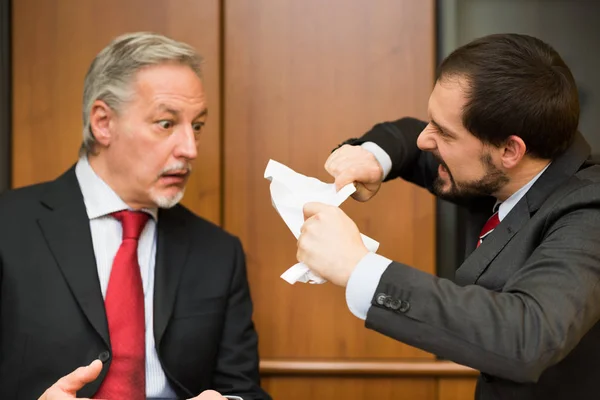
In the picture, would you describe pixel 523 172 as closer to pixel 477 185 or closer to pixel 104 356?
pixel 477 185

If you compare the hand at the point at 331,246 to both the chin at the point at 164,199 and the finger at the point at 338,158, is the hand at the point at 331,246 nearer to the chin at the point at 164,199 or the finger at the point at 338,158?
the finger at the point at 338,158

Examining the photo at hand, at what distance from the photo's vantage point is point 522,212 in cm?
153

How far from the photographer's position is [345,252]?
4.35ft

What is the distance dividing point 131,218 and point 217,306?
0.37 m

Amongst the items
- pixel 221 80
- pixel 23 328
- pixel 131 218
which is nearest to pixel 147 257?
pixel 131 218

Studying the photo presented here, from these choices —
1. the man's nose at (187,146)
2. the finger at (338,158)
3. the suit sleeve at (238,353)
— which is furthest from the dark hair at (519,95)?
the suit sleeve at (238,353)

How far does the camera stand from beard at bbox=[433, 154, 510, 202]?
5.19 ft

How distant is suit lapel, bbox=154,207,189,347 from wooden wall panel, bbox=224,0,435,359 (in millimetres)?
326

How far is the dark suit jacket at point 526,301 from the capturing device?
3.97 ft

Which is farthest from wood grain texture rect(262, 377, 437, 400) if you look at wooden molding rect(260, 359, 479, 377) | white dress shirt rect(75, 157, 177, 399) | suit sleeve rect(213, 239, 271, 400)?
white dress shirt rect(75, 157, 177, 399)

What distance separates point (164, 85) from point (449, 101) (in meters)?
0.88

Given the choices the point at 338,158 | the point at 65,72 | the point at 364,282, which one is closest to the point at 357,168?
the point at 338,158

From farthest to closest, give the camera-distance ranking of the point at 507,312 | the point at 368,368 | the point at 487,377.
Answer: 1. the point at 368,368
2. the point at 487,377
3. the point at 507,312

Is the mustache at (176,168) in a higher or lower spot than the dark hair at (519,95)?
lower
